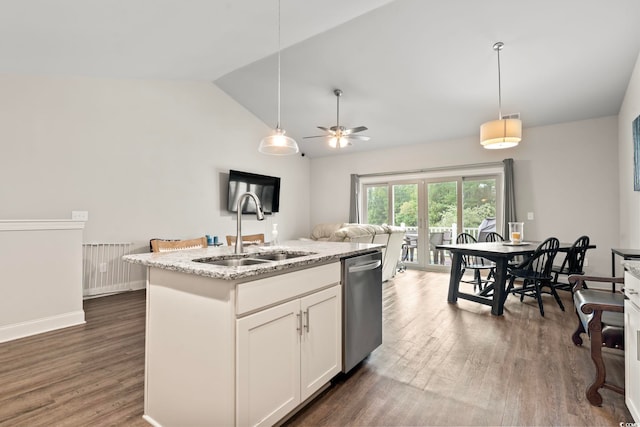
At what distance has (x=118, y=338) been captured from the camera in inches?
112

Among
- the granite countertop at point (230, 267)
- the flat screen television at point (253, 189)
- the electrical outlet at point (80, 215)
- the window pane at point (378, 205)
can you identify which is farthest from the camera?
the window pane at point (378, 205)

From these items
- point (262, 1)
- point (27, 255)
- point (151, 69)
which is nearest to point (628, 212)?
point (262, 1)

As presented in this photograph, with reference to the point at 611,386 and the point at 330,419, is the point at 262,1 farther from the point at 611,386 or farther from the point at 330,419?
the point at 611,386

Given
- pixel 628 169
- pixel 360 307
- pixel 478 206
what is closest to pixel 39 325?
pixel 360 307

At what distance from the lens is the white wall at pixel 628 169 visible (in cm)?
348

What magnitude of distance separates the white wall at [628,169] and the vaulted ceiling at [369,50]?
271 mm

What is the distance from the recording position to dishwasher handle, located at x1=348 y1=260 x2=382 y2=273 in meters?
2.16

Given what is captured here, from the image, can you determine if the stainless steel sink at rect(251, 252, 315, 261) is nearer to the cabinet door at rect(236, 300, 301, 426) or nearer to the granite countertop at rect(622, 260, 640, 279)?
the cabinet door at rect(236, 300, 301, 426)

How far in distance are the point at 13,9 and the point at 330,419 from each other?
139 inches

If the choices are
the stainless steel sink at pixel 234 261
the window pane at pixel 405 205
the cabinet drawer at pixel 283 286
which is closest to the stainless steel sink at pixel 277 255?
the stainless steel sink at pixel 234 261

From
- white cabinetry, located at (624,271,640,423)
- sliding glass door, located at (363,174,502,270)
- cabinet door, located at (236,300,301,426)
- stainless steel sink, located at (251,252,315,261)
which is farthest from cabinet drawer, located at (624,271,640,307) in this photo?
sliding glass door, located at (363,174,502,270)

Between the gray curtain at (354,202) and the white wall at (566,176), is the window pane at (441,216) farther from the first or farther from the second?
the gray curtain at (354,202)

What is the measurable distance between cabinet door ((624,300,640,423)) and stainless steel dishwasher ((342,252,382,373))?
1.41m

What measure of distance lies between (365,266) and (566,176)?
4608 millimetres
